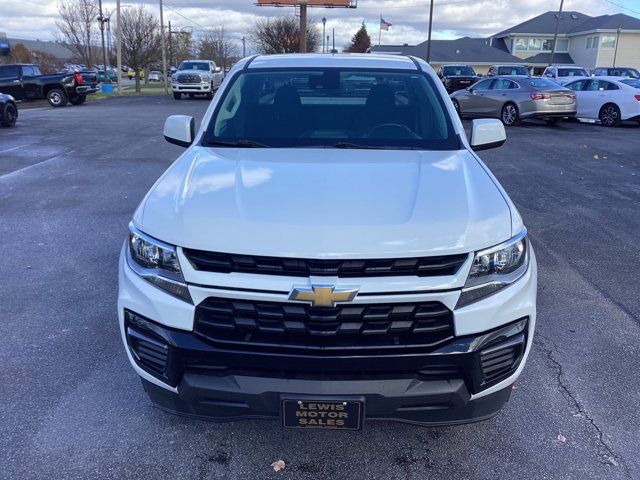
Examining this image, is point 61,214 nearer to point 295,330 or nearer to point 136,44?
point 295,330

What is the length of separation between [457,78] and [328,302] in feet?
106

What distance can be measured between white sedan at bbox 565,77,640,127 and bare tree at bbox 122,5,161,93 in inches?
1248

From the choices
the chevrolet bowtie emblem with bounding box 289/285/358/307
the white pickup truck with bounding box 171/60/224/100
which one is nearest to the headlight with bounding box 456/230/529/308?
the chevrolet bowtie emblem with bounding box 289/285/358/307

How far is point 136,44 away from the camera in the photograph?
42344 mm

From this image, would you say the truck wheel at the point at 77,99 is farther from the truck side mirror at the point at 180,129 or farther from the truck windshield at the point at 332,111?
the truck windshield at the point at 332,111

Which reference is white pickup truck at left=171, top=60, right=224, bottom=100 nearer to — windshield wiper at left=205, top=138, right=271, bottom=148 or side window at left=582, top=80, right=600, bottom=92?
side window at left=582, top=80, right=600, bottom=92

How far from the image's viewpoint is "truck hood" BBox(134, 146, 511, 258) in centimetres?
237

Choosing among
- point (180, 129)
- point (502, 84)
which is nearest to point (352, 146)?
point (180, 129)

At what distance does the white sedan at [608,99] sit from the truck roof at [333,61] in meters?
16.0

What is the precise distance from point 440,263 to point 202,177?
1.33 metres

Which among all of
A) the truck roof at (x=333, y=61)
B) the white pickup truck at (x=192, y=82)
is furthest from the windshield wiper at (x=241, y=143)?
the white pickup truck at (x=192, y=82)

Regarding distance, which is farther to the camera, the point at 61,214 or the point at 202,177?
the point at 61,214

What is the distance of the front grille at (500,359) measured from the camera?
241cm

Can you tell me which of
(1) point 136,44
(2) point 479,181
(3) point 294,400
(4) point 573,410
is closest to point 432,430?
(4) point 573,410
